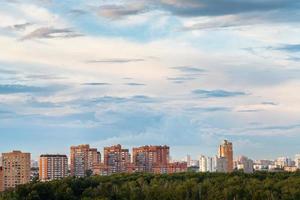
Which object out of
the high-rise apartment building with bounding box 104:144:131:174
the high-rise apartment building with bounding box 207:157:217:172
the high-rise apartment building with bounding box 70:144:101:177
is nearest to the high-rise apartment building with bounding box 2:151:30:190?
the high-rise apartment building with bounding box 70:144:101:177

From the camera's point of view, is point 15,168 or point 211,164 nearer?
point 15,168

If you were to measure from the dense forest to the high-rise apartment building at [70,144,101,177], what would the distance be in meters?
32.5

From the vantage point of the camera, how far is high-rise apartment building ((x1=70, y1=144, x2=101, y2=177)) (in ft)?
236

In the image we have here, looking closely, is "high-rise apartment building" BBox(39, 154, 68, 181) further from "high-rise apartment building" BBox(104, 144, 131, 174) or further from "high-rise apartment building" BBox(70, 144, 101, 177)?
"high-rise apartment building" BBox(104, 144, 131, 174)

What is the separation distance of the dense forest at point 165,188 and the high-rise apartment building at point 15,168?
78.6 ft

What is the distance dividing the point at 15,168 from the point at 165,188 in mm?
28948

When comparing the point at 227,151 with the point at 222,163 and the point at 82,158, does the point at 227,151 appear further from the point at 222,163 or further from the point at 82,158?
the point at 82,158

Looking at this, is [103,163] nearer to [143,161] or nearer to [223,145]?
[143,161]

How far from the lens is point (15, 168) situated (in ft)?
206

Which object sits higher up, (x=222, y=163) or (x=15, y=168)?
(x=222, y=163)

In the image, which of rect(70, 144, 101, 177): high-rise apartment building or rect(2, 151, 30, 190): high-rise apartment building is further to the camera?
rect(70, 144, 101, 177): high-rise apartment building

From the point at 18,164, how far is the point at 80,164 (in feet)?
33.6

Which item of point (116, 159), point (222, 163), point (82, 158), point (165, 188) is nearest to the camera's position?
point (165, 188)

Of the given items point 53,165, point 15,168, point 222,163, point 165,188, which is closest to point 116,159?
point 53,165
